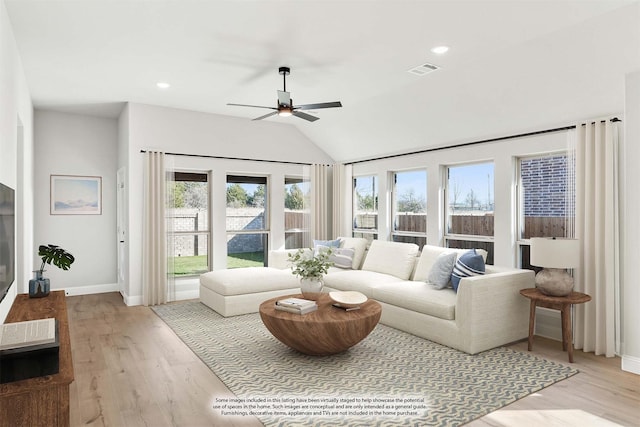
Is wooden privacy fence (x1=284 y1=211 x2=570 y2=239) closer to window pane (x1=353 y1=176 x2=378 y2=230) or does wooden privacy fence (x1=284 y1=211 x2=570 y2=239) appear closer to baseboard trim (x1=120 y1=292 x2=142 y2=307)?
window pane (x1=353 y1=176 x2=378 y2=230)

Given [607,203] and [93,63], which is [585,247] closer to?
[607,203]

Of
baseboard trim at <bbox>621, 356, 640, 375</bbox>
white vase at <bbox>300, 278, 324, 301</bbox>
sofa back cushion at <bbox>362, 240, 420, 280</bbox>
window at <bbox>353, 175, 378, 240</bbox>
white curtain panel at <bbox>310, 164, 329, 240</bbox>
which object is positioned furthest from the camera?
white curtain panel at <bbox>310, 164, 329, 240</bbox>

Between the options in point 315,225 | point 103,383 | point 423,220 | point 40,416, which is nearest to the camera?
point 40,416

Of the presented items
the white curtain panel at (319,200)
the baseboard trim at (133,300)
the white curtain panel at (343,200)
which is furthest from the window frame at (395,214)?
the baseboard trim at (133,300)

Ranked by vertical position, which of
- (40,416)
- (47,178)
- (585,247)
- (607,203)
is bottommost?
(40,416)

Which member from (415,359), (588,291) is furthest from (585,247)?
(415,359)

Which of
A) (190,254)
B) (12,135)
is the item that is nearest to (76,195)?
(190,254)

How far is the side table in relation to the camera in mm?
3438

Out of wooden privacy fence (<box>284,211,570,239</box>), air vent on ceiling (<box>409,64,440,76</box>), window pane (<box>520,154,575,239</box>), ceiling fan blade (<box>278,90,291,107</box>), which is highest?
air vent on ceiling (<box>409,64,440,76</box>)

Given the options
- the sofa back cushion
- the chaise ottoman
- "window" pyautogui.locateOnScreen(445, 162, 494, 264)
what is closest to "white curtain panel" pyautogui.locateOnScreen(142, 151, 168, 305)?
the chaise ottoman

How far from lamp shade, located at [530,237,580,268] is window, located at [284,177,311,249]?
4.09 m

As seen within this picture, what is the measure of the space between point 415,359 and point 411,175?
3.26m

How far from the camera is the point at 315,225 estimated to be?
23.3ft

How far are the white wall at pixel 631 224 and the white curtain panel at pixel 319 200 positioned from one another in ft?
15.1
